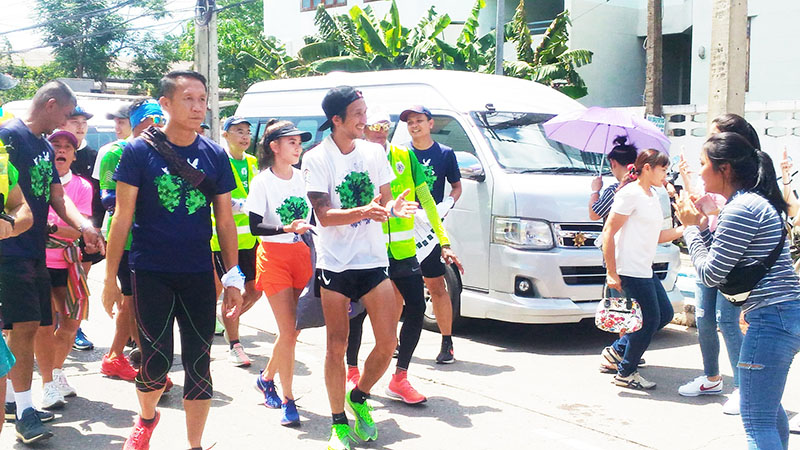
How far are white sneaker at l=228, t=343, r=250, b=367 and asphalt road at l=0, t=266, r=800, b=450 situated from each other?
7 cm

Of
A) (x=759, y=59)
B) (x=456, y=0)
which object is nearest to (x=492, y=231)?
(x=759, y=59)

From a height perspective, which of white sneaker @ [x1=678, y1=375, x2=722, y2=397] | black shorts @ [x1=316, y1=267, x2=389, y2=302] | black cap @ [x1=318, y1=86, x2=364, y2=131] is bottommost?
white sneaker @ [x1=678, y1=375, x2=722, y2=397]

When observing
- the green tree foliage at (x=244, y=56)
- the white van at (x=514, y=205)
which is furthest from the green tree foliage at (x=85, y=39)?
the white van at (x=514, y=205)

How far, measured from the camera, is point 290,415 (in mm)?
5305

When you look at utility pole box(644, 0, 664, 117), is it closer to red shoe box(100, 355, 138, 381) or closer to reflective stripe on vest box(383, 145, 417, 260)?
reflective stripe on vest box(383, 145, 417, 260)

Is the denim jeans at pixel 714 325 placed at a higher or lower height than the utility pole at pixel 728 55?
lower

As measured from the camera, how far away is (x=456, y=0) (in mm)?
26719

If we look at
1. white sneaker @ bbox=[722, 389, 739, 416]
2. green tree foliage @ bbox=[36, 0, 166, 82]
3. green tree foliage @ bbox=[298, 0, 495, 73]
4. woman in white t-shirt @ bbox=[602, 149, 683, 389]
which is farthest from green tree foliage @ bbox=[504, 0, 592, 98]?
green tree foliage @ bbox=[36, 0, 166, 82]

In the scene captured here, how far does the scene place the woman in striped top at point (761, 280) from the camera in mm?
3718

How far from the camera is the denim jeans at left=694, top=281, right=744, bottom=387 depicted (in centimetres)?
551

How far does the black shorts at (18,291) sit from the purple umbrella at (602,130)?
4334 mm

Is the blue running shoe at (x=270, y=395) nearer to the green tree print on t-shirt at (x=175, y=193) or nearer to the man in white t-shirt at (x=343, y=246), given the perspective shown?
the man in white t-shirt at (x=343, y=246)

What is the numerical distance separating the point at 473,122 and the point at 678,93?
2054cm

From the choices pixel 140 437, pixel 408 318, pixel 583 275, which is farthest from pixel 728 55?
pixel 140 437
